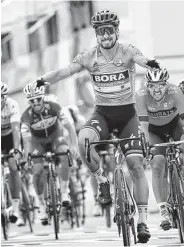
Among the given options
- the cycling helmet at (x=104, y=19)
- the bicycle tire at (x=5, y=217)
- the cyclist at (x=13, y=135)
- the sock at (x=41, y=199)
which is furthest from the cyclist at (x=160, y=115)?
the sock at (x=41, y=199)

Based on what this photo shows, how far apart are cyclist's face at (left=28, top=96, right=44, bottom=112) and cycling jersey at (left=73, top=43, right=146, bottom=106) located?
369 cm

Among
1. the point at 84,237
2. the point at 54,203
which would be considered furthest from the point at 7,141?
the point at 84,237

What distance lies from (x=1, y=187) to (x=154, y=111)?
292 cm

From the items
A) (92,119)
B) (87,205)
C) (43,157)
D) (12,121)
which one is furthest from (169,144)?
(87,205)

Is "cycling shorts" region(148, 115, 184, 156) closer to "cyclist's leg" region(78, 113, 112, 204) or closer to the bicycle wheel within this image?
"cyclist's leg" region(78, 113, 112, 204)

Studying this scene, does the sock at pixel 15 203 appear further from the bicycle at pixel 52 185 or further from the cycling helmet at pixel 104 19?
the cycling helmet at pixel 104 19

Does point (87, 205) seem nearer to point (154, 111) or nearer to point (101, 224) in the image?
point (101, 224)

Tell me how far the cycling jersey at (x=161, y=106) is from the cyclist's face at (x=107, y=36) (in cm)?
148

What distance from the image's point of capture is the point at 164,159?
37.3 feet

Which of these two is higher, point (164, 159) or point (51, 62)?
point (51, 62)

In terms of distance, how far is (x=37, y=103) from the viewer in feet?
45.1

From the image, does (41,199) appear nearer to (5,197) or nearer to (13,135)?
(5,197)

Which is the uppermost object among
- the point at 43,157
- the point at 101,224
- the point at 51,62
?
the point at 51,62

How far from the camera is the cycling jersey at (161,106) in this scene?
11250mm
